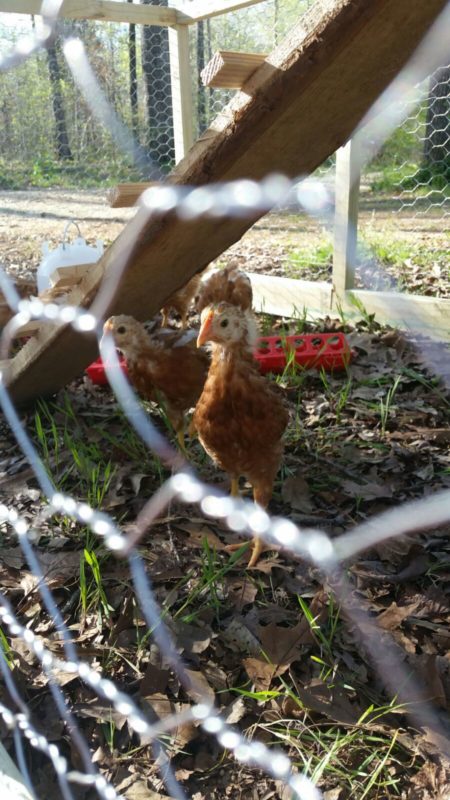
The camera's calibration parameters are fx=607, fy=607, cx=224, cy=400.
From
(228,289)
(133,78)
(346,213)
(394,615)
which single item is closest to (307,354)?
(228,289)

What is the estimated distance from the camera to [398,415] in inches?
101

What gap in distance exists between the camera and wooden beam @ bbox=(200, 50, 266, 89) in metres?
1.44

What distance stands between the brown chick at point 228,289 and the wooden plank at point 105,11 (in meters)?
1.70

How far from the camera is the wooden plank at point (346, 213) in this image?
3.24 metres

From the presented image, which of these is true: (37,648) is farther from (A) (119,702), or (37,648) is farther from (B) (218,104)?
(B) (218,104)

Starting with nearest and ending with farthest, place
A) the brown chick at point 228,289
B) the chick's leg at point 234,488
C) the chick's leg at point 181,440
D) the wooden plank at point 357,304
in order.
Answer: the chick's leg at point 234,488, the chick's leg at point 181,440, the brown chick at point 228,289, the wooden plank at point 357,304

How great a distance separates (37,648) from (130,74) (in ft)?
21.4

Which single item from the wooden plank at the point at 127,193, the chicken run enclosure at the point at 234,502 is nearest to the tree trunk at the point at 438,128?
the chicken run enclosure at the point at 234,502

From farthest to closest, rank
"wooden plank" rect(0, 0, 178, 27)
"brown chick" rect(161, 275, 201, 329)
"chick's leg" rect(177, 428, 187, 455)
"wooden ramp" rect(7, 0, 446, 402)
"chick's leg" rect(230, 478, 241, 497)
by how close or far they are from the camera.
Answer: "brown chick" rect(161, 275, 201, 329) < "wooden plank" rect(0, 0, 178, 27) < "chick's leg" rect(177, 428, 187, 455) < "chick's leg" rect(230, 478, 241, 497) < "wooden ramp" rect(7, 0, 446, 402)

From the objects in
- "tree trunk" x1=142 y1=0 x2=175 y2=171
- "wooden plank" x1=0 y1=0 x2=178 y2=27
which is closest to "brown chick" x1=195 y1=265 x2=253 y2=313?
"wooden plank" x1=0 y1=0 x2=178 y2=27

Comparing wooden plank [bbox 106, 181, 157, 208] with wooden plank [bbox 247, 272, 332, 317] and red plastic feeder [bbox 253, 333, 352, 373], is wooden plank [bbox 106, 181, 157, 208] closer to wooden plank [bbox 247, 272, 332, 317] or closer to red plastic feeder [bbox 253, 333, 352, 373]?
red plastic feeder [bbox 253, 333, 352, 373]

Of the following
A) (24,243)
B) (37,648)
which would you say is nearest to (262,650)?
(37,648)

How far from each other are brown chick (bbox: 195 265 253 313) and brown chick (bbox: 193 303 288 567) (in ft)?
3.07

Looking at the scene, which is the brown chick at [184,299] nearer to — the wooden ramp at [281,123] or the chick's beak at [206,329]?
the wooden ramp at [281,123]
